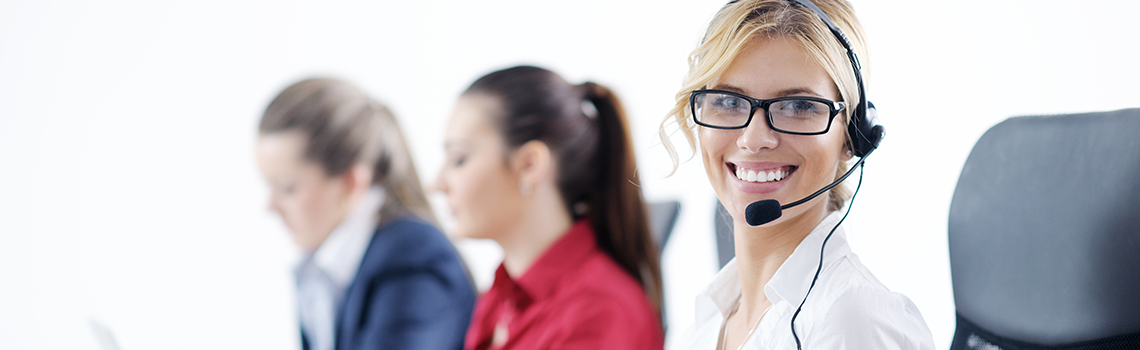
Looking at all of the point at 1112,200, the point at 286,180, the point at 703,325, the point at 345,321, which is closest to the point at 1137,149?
the point at 1112,200

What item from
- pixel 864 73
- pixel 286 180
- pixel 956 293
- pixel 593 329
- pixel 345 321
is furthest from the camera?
pixel 286 180

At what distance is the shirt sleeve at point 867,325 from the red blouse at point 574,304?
608 millimetres

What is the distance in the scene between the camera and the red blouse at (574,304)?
1275mm

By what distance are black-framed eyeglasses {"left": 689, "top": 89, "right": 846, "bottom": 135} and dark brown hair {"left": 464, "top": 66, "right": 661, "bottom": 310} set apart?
2.10 feet

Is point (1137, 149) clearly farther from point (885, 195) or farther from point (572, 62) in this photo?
point (572, 62)

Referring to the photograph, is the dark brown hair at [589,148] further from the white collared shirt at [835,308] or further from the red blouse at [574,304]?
the white collared shirt at [835,308]

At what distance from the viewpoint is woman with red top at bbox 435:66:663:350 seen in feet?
4.66

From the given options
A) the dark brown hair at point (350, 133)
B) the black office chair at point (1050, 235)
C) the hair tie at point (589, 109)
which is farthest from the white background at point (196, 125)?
the black office chair at point (1050, 235)

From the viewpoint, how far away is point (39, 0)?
8.28 feet

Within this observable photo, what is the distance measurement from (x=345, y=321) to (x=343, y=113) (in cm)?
56

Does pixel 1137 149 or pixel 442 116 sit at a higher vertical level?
pixel 1137 149

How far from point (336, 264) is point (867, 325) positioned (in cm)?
149

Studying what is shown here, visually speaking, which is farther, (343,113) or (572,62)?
(572,62)

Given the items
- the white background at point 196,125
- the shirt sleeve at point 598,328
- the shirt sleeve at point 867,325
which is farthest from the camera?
the white background at point 196,125
